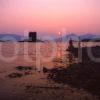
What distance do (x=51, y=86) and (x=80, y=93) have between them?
176 inches

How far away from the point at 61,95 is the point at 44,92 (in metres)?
2.08

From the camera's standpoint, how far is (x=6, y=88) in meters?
25.1

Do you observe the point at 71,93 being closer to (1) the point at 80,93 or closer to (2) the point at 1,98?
(1) the point at 80,93

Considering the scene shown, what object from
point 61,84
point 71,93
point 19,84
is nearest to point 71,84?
point 61,84

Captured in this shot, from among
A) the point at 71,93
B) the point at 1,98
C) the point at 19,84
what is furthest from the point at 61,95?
the point at 19,84

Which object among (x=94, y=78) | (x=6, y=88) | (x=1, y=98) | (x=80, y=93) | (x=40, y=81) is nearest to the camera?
(x=1, y=98)

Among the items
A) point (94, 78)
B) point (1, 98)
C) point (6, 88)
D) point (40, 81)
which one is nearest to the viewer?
point (1, 98)

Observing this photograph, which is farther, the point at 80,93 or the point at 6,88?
the point at 6,88

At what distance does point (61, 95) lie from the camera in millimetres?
21469

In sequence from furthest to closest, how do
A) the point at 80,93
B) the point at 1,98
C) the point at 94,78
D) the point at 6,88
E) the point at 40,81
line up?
the point at 40,81 → the point at 94,78 → the point at 6,88 → the point at 80,93 → the point at 1,98

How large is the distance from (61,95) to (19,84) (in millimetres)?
7227

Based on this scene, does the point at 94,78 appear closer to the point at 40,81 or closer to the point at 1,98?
the point at 40,81

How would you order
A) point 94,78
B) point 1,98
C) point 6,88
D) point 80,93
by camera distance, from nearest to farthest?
point 1,98
point 80,93
point 6,88
point 94,78

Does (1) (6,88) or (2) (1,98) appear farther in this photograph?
(1) (6,88)
